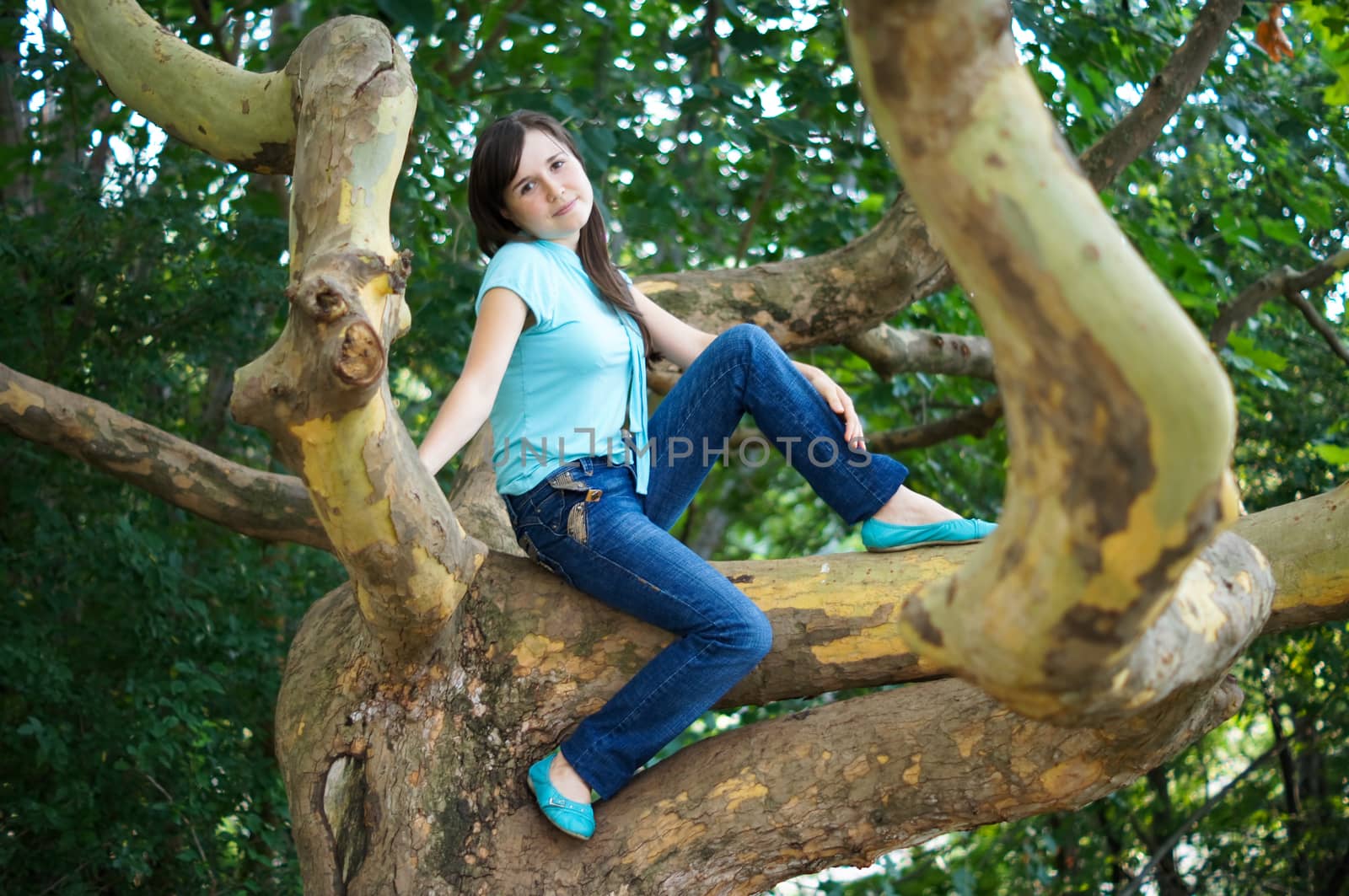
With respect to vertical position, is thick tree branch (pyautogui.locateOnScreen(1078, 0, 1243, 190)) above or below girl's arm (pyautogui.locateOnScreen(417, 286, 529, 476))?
above

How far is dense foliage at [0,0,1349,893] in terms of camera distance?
396 centimetres

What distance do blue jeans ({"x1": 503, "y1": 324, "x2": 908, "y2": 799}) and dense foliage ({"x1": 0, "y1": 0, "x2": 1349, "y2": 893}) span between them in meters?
1.54

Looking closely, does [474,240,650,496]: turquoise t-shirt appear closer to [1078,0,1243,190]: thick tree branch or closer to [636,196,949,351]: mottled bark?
[636,196,949,351]: mottled bark

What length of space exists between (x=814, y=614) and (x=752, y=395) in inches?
17.8

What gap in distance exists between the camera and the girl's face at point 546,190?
2713 millimetres

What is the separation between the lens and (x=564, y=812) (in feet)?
7.73

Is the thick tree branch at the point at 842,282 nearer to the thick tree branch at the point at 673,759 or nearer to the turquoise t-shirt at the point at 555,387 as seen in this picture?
the turquoise t-shirt at the point at 555,387

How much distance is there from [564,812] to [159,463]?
1757 millimetres

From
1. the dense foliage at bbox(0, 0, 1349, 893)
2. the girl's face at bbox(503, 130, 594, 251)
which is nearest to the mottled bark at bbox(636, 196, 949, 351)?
the dense foliage at bbox(0, 0, 1349, 893)

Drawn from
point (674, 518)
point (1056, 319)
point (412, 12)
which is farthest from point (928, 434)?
point (1056, 319)

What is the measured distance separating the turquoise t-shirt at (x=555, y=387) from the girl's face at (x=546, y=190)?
8 cm

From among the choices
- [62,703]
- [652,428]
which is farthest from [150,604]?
[652,428]

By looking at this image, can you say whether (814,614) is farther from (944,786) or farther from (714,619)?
(944,786)

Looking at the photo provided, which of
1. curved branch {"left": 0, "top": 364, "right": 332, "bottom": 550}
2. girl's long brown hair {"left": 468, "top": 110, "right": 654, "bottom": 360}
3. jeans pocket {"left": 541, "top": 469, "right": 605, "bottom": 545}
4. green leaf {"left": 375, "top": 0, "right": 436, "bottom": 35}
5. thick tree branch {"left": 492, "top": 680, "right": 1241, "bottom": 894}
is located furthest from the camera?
green leaf {"left": 375, "top": 0, "right": 436, "bottom": 35}
